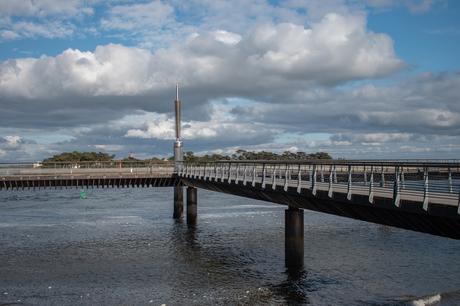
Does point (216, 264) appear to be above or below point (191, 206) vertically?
below

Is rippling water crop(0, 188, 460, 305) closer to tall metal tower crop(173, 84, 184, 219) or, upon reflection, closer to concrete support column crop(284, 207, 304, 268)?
concrete support column crop(284, 207, 304, 268)

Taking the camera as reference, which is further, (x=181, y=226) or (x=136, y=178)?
(x=136, y=178)

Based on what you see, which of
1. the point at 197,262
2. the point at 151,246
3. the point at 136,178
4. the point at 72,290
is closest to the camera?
the point at 72,290

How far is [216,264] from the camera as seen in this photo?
3114 centimetres

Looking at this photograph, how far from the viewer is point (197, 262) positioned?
104 feet

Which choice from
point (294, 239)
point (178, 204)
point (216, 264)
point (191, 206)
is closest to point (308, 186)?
point (294, 239)

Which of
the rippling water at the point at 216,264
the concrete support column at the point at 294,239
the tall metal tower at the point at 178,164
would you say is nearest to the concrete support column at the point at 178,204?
the tall metal tower at the point at 178,164

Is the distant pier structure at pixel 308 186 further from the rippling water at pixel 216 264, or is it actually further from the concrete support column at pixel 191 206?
the rippling water at pixel 216 264

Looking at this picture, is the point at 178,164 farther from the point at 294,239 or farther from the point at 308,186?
the point at 308,186

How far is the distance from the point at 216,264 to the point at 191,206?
2123cm

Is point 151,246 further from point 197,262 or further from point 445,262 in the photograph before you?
point 445,262

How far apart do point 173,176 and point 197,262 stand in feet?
81.2

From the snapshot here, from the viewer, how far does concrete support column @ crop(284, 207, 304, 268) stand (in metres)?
29.0

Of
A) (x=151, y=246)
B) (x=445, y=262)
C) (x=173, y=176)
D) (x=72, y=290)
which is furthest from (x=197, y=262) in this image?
(x=173, y=176)
